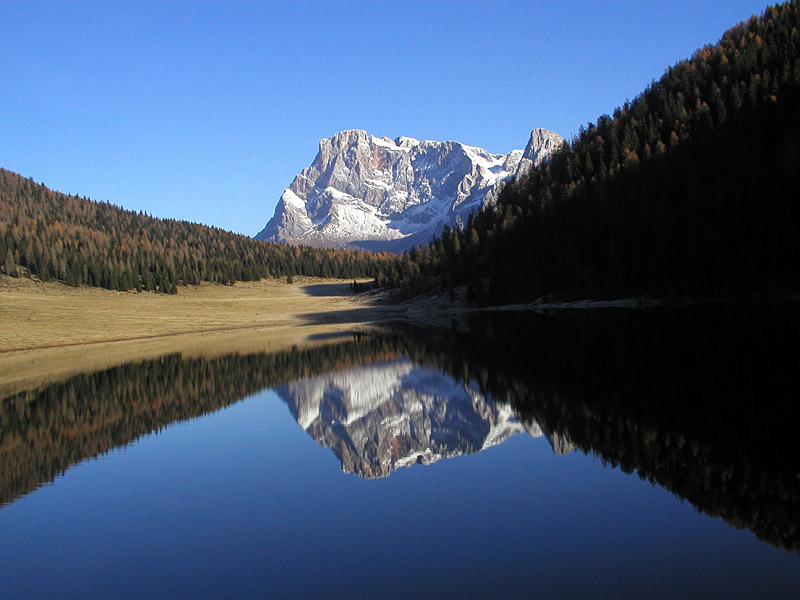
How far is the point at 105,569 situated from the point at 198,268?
186 meters

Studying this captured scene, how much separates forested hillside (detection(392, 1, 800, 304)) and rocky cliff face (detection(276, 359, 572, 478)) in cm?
4806

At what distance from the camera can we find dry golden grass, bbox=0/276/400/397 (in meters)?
50.2

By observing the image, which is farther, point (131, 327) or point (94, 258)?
point (94, 258)

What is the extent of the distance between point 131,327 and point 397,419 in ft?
228

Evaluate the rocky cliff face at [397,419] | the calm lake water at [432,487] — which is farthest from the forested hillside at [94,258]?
the rocky cliff face at [397,419]

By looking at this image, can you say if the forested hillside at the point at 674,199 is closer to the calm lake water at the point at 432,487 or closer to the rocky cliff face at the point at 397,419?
the calm lake water at the point at 432,487

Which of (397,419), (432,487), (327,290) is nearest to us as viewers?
(432,487)

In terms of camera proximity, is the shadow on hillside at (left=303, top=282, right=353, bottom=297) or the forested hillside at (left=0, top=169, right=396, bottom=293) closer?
the forested hillside at (left=0, top=169, right=396, bottom=293)

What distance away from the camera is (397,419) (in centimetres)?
2245

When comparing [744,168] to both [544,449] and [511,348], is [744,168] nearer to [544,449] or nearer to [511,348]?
[511,348]

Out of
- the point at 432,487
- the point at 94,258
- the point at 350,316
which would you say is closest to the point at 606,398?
the point at 432,487

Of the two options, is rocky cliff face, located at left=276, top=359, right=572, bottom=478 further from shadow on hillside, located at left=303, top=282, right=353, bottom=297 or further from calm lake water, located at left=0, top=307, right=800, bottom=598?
shadow on hillside, located at left=303, top=282, right=353, bottom=297

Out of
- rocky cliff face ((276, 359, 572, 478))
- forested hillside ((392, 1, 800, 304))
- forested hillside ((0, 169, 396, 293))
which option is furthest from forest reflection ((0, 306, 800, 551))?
forested hillside ((0, 169, 396, 293))

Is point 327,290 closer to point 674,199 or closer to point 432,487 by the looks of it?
point 674,199
